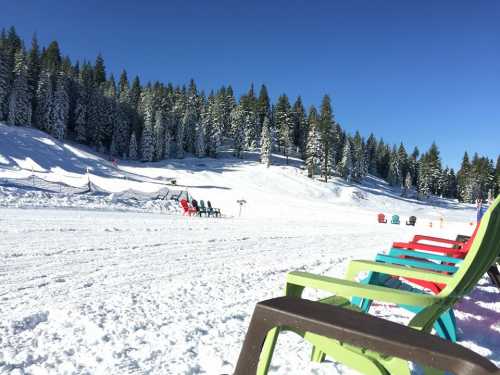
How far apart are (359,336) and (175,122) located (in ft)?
256

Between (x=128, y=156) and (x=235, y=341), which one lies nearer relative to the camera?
(x=235, y=341)

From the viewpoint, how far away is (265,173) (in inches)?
2372

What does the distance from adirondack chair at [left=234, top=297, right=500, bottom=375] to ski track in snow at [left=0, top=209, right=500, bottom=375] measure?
1544 mm

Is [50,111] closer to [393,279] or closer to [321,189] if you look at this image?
[321,189]

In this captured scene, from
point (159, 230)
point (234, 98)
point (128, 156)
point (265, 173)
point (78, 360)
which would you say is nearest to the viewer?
point (78, 360)

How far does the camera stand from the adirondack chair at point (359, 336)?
3.01ft

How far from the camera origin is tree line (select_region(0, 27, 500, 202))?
63.0m

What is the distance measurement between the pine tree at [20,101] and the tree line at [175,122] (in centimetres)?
15

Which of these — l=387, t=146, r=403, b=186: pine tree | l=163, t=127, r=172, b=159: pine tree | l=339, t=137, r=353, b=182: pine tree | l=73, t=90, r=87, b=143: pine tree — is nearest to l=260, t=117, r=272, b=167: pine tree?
l=339, t=137, r=353, b=182: pine tree

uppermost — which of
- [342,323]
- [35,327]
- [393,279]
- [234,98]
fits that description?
[234,98]

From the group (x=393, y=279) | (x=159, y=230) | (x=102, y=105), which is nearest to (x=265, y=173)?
(x=102, y=105)

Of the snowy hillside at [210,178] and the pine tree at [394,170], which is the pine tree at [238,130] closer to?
the snowy hillside at [210,178]

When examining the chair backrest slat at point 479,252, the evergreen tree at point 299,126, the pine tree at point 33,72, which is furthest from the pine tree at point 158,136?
the chair backrest slat at point 479,252

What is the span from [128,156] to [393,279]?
233ft
